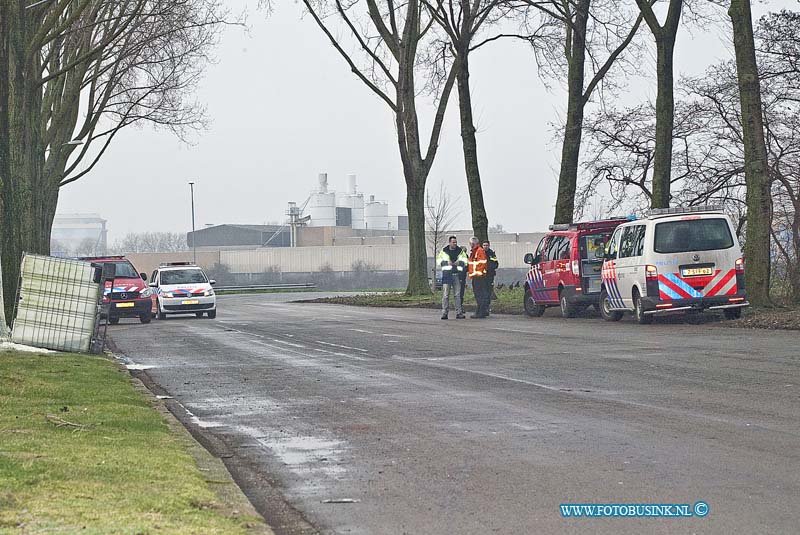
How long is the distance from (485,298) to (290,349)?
10314 millimetres

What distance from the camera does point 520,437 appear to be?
31.1ft

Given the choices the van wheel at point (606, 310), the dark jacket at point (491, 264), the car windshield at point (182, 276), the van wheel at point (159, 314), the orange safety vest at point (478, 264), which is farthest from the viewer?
the car windshield at point (182, 276)

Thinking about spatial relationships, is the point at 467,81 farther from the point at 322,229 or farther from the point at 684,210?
the point at 322,229

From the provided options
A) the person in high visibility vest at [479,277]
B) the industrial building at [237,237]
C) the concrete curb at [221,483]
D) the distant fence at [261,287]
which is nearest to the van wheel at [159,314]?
the person in high visibility vest at [479,277]

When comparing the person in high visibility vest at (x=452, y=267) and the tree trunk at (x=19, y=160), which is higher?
the tree trunk at (x=19, y=160)

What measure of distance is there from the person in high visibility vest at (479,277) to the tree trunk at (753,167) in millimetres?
7430

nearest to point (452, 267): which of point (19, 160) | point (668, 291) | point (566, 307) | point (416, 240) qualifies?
point (566, 307)

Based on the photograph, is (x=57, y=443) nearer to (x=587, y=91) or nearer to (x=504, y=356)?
(x=504, y=356)

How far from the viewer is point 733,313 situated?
23.3 meters

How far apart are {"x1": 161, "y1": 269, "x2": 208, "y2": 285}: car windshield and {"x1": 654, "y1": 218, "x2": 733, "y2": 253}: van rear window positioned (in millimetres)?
19335

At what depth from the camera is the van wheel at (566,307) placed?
28516mm

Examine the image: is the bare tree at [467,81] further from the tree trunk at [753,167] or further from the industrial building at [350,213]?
the industrial building at [350,213]

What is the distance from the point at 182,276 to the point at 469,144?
10137 millimetres

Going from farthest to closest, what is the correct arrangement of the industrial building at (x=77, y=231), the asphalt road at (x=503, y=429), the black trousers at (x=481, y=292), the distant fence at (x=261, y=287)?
1. the industrial building at (x=77, y=231)
2. the distant fence at (x=261, y=287)
3. the black trousers at (x=481, y=292)
4. the asphalt road at (x=503, y=429)
